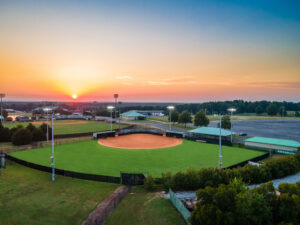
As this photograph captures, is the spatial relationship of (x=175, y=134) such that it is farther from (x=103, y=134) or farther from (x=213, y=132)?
(x=103, y=134)

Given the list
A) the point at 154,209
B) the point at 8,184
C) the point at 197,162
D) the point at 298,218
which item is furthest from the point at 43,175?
the point at 298,218

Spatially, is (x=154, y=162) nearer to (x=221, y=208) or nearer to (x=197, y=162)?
(x=197, y=162)

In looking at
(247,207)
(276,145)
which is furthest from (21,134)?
(276,145)

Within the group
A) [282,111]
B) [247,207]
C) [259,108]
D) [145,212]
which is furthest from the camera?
[259,108]

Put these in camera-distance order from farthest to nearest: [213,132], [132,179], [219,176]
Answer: [213,132] < [132,179] < [219,176]

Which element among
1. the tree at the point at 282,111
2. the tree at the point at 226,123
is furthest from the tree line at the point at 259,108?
the tree at the point at 226,123
